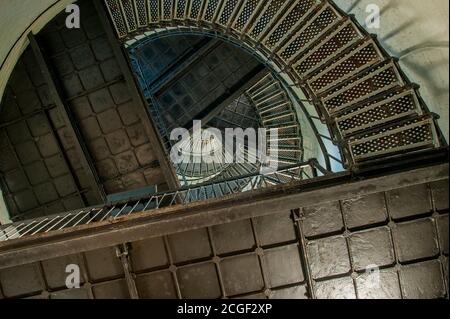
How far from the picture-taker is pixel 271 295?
531cm

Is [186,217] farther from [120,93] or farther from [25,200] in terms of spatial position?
[25,200]

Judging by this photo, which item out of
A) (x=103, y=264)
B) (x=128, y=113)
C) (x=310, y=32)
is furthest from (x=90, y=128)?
(x=310, y=32)

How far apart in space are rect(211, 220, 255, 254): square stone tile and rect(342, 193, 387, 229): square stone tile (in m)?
1.47

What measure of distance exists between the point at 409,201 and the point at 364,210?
66cm

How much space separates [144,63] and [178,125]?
7.73ft

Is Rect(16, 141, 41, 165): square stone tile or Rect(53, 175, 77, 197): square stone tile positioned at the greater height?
Rect(16, 141, 41, 165): square stone tile

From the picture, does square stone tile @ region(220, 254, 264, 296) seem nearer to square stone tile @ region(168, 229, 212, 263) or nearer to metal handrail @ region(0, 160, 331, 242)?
square stone tile @ region(168, 229, 212, 263)

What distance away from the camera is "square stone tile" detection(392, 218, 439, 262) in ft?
17.3

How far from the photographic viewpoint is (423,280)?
538cm

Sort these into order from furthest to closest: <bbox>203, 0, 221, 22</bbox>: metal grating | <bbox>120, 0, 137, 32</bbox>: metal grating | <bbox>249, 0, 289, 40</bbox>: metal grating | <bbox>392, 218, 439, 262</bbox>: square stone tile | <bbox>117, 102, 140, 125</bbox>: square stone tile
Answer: <bbox>117, 102, 140, 125</bbox>: square stone tile → <bbox>120, 0, 137, 32</bbox>: metal grating → <bbox>203, 0, 221, 22</bbox>: metal grating → <bbox>249, 0, 289, 40</bbox>: metal grating → <bbox>392, 218, 439, 262</bbox>: square stone tile

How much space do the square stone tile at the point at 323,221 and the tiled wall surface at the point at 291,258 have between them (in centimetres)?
1

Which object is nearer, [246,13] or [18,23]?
[246,13]

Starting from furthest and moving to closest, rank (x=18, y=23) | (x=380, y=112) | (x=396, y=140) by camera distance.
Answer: (x=18, y=23)
(x=380, y=112)
(x=396, y=140)

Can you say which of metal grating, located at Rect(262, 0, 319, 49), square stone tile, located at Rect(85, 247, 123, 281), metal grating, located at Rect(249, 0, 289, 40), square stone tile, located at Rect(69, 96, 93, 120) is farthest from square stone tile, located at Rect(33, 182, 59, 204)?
metal grating, located at Rect(262, 0, 319, 49)
